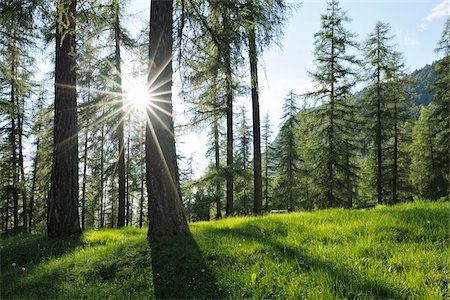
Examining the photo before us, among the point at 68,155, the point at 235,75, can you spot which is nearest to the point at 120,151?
the point at 68,155

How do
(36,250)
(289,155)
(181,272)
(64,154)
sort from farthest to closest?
(289,155), (64,154), (36,250), (181,272)

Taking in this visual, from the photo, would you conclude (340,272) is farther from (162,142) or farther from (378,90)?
(378,90)

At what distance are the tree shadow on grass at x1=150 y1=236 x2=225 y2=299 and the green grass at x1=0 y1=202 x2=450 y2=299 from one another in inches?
0.6

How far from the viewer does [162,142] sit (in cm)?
608

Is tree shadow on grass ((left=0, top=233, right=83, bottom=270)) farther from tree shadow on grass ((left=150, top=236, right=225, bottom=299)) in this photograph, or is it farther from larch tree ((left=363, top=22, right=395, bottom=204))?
larch tree ((left=363, top=22, right=395, bottom=204))

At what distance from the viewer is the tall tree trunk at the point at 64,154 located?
7.80m

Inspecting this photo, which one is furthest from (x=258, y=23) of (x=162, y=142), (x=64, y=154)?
(x=64, y=154)

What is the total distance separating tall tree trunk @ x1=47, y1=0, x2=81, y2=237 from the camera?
7.80m

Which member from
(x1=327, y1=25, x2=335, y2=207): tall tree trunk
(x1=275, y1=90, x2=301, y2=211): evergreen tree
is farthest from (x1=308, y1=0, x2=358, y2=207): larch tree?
(x1=275, y1=90, x2=301, y2=211): evergreen tree

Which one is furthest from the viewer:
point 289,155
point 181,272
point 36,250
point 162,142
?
point 289,155

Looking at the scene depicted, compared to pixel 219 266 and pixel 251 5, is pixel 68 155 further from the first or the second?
pixel 251 5

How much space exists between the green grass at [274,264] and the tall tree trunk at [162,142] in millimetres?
Result: 485

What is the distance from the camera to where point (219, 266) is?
4352 mm

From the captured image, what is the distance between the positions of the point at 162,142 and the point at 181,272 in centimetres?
273
